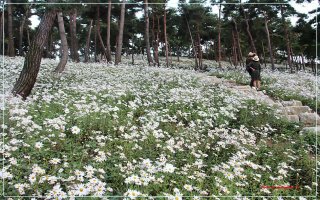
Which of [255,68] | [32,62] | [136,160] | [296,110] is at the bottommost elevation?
[136,160]

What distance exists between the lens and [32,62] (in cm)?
927

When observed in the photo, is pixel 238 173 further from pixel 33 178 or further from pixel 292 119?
pixel 292 119

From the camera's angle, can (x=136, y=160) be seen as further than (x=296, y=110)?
No

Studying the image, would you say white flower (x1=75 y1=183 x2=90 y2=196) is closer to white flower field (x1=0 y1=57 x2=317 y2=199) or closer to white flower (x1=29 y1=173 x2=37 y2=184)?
white flower field (x1=0 y1=57 x2=317 y2=199)

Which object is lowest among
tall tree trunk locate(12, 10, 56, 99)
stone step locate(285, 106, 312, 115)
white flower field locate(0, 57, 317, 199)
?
white flower field locate(0, 57, 317, 199)

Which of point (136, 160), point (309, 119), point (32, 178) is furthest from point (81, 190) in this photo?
point (309, 119)

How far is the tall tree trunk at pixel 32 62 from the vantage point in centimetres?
912

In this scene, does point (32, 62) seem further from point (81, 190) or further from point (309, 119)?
point (309, 119)

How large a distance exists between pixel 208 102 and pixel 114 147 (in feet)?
15.8

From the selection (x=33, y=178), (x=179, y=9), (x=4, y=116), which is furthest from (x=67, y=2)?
(x=179, y=9)

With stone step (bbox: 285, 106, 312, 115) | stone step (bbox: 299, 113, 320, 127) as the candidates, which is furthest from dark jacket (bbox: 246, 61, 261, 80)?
stone step (bbox: 299, 113, 320, 127)

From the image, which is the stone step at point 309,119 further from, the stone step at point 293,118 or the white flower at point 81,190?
the white flower at point 81,190

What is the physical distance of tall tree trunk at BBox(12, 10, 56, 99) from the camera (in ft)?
29.9

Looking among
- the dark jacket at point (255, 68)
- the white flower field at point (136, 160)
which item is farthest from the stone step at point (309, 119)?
the dark jacket at point (255, 68)
